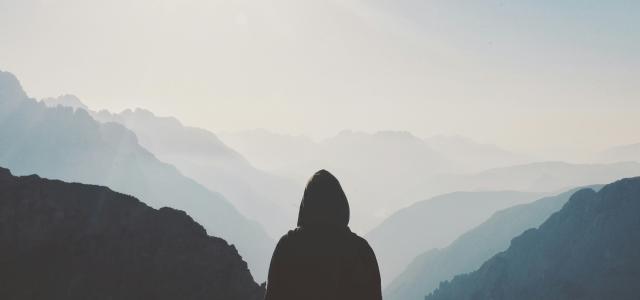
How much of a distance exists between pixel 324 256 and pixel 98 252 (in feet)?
361

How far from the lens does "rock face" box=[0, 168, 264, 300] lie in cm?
10194

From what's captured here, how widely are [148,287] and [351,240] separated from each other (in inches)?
4189

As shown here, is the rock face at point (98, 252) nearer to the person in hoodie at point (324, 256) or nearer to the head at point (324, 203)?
the person in hoodie at point (324, 256)

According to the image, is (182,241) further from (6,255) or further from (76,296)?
(6,255)

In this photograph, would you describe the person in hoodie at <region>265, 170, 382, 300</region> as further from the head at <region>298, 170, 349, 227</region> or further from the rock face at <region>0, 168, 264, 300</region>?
the rock face at <region>0, 168, 264, 300</region>

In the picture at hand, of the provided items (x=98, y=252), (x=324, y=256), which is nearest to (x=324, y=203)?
(x=324, y=256)

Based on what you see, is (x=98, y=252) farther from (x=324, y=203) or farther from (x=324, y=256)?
(x=324, y=203)

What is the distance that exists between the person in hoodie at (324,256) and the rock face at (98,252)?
335 ft

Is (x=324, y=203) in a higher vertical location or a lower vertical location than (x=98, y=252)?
lower

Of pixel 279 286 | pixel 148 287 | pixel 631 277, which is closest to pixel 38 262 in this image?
pixel 148 287

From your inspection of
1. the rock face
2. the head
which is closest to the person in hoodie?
the head

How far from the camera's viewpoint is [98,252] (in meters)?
106

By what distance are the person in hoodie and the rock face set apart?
102033mm

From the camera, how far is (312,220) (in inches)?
337
